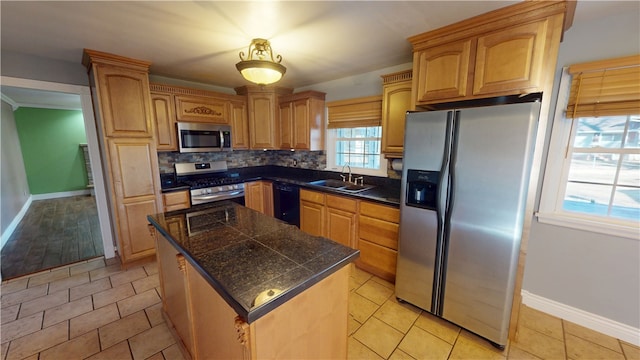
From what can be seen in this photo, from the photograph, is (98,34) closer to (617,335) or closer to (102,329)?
(102,329)

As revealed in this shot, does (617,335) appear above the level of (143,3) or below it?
below

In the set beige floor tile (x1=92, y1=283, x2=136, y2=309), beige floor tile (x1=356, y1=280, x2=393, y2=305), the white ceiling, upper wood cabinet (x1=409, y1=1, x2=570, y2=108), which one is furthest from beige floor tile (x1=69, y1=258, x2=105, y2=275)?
upper wood cabinet (x1=409, y1=1, x2=570, y2=108)

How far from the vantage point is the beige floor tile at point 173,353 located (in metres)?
1.73

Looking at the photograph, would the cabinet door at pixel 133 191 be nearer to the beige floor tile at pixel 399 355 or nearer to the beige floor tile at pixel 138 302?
the beige floor tile at pixel 138 302

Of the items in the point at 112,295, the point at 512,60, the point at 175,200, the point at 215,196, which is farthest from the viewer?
the point at 215,196

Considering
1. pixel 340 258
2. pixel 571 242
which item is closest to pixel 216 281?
pixel 340 258

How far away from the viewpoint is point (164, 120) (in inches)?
127

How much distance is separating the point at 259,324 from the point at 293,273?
0.24m

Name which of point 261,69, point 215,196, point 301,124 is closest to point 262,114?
point 301,124

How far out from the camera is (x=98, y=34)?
6.86 ft

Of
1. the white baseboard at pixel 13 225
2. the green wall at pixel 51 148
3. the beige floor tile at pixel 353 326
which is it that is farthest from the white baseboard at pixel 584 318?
the green wall at pixel 51 148

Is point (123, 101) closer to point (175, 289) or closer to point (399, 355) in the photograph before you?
point (175, 289)

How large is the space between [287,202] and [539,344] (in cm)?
298

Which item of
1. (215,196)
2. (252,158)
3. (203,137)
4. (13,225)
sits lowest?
(13,225)
